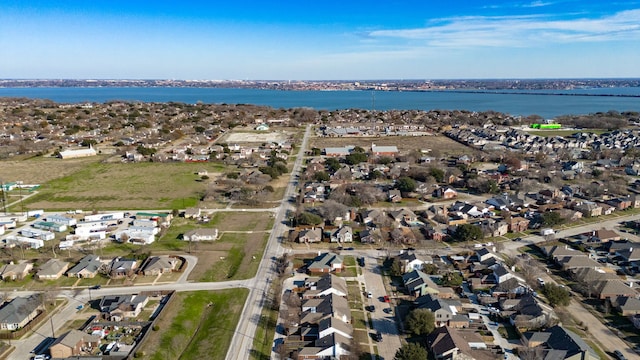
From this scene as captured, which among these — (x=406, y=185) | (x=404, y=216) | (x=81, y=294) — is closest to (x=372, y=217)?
(x=404, y=216)

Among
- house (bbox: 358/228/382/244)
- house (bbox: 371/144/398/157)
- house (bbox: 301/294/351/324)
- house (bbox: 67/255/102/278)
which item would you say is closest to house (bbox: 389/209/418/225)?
house (bbox: 358/228/382/244)

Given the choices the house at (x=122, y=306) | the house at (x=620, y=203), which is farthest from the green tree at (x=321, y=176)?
the house at (x=620, y=203)

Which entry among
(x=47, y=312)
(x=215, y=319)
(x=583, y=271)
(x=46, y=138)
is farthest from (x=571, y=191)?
(x=46, y=138)

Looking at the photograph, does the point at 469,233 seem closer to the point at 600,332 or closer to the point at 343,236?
the point at 343,236

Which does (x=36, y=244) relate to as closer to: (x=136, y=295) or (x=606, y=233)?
(x=136, y=295)

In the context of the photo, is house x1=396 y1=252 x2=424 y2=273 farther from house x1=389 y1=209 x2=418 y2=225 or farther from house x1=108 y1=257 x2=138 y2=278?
house x1=108 y1=257 x2=138 y2=278
